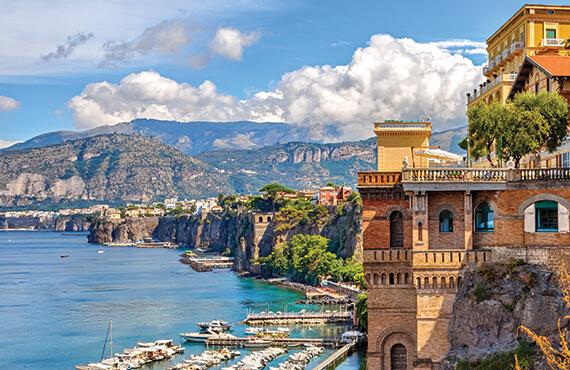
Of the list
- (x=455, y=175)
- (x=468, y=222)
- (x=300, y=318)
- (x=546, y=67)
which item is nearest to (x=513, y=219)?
(x=468, y=222)

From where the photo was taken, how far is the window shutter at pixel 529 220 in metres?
41.7

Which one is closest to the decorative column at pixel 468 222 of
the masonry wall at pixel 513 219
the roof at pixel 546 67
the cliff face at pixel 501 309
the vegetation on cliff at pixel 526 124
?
the masonry wall at pixel 513 219

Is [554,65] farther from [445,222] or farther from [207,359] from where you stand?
[207,359]

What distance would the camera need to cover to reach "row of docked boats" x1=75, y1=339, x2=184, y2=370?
90.1m

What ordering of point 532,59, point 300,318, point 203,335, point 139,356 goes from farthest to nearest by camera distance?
1. point 300,318
2. point 203,335
3. point 139,356
4. point 532,59

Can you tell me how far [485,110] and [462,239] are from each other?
9.79 meters

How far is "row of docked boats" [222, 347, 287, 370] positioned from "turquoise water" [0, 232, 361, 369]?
166cm

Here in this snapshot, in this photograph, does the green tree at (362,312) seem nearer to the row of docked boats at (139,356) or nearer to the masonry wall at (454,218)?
the row of docked boats at (139,356)

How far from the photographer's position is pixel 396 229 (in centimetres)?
4550

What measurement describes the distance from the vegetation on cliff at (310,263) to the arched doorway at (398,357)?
96479 millimetres

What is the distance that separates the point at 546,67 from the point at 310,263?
390 feet

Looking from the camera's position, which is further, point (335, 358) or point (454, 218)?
point (335, 358)

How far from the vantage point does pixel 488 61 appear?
71938mm

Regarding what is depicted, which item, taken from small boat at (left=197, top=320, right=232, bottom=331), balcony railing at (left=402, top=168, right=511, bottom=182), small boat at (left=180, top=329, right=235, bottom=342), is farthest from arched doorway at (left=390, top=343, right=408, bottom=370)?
small boat at (left=197, top=320, right=232, bottom=331)
